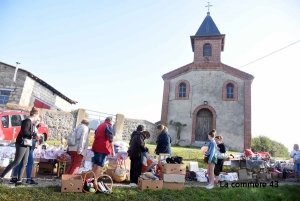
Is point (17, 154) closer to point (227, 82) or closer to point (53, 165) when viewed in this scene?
point (53, 165)

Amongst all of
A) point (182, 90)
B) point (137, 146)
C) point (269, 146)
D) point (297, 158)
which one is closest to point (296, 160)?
point (297, 158)

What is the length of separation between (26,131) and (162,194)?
3834 millimetres

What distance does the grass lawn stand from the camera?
508 cm

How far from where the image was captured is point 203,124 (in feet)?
63.5

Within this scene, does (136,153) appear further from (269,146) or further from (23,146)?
(269,146)

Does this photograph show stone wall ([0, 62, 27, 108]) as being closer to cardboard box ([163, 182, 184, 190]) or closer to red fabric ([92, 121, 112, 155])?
red fabric ([92, 121, 112, 155])

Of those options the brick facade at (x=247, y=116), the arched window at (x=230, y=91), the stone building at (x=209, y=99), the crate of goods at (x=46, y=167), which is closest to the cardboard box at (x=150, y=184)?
the crate of goods at (x=46, y=167)

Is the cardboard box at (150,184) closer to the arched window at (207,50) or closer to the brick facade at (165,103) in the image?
the brick facade at (165,103)

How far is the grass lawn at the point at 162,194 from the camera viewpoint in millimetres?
5078

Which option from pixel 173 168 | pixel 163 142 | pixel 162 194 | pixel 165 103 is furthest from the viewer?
pixel 165 103

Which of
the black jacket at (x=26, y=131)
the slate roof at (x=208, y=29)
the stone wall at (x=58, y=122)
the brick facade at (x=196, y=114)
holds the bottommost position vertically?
the black jacket at (x=26, y=131)

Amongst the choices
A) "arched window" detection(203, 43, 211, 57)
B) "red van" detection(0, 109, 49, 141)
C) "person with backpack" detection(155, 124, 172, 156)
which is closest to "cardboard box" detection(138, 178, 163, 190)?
"person with backpack" detection(155, 124, 172, 156)

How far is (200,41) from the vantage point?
21.5 metres

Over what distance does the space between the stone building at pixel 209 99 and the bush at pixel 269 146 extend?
812 cm
